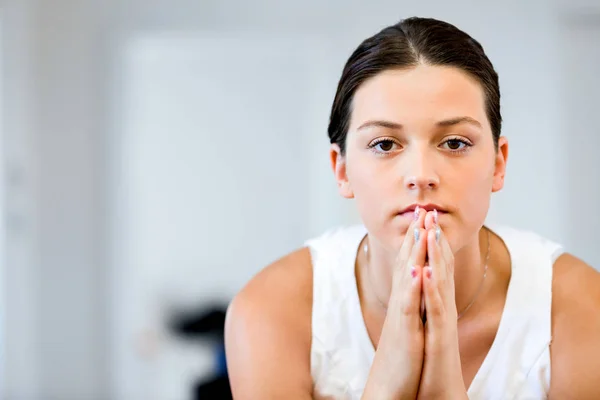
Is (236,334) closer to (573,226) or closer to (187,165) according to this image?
(187,165)

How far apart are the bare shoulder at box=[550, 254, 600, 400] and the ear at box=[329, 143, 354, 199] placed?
1.16 ft

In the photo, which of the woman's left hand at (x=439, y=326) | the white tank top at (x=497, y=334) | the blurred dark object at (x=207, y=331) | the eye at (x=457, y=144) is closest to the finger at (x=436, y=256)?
the woman's left hand at (x=439, y=326)

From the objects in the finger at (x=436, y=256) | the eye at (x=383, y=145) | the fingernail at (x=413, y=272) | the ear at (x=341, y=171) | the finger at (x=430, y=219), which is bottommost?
the fingernail at (x=413, y=272)

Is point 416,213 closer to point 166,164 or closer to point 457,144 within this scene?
point 457,144

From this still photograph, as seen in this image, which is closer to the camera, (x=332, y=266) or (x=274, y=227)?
(x=332, y=266)

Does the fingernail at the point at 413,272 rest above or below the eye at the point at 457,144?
below

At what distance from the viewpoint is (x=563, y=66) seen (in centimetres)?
271

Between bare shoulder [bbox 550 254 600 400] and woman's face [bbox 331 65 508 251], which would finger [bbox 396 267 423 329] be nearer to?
woman's face [bbox 331 65 508 251]

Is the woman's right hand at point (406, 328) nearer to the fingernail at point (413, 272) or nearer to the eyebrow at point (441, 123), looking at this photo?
the fingernail at point (413, 272)

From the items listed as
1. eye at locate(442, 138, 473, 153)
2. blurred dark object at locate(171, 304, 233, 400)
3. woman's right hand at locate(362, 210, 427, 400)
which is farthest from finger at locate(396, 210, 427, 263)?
blurred dark object at locate(171, 304, 233, 400)

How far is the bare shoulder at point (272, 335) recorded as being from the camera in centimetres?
101

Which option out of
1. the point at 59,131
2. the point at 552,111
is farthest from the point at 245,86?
the point at 552,111

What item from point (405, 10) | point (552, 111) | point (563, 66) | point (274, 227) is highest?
point (405, 10)

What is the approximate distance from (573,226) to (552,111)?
1.45ft
